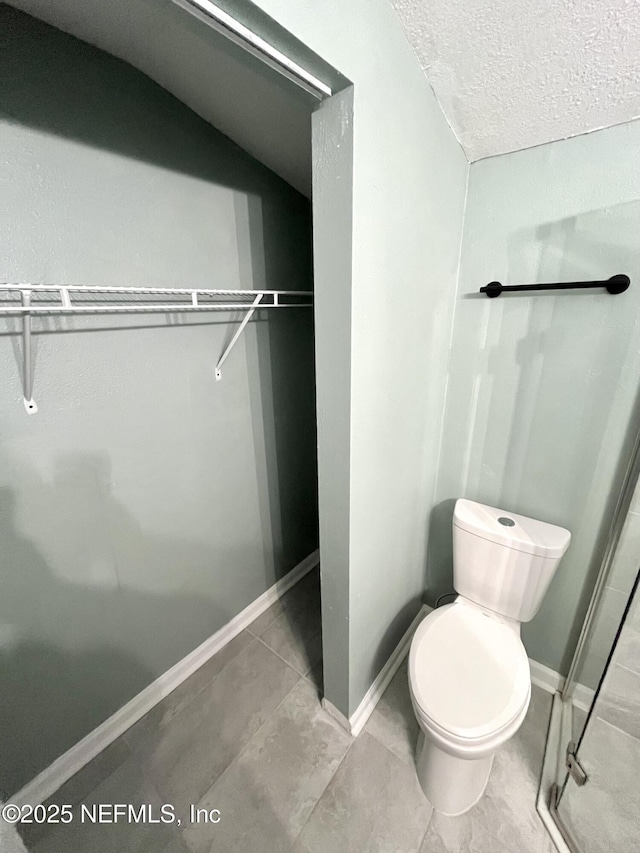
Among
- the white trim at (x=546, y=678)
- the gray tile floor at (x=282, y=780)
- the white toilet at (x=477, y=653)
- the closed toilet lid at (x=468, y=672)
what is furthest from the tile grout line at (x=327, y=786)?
the white trim at (x=546, y=678)

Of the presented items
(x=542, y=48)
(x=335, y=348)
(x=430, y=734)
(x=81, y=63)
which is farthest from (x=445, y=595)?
(x=81, y=63)

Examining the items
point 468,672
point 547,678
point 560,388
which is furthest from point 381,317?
point 547,678

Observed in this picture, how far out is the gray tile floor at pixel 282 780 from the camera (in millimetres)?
1068

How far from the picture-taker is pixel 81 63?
84cm

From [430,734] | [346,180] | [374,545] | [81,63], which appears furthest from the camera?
[374,545]

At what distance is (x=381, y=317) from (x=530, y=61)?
0.67 meters

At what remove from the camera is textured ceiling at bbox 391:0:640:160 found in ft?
2.35

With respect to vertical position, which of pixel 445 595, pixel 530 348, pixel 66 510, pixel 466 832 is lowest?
pixel 466 832

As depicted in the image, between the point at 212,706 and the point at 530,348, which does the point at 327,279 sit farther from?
the point at 212,706

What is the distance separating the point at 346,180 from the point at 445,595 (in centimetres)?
179

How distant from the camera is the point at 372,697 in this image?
1432 millimetres

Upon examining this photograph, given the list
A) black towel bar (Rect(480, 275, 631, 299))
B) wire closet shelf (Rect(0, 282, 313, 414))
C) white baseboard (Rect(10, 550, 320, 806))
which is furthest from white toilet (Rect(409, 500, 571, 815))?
wire closet shelf (Rect(0, 282, 313, 414))

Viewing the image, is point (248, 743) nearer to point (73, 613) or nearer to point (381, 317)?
point (73, 613)

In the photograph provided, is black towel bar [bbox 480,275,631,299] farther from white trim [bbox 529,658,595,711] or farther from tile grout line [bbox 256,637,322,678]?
tile grout line [bbox 256,637,322,678]
